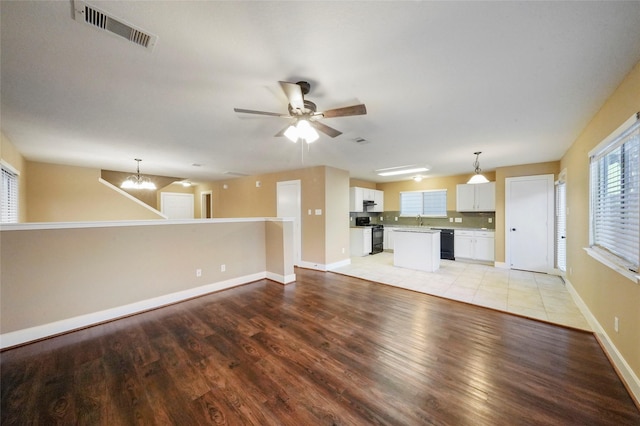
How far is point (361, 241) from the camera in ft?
22.4

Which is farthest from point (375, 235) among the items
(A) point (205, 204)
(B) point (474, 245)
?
(A) point (205, 204)

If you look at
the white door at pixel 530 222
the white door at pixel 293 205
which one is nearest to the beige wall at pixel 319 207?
the white door at pixel 293 205

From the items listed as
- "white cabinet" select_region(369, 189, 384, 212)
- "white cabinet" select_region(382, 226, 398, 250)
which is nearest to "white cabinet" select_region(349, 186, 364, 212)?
"white cabinet" select_region(369, 189, 384, 212)

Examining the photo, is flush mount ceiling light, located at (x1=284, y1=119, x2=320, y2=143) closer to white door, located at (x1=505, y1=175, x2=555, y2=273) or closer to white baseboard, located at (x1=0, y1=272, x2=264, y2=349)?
white baseboard, located at (x1=0, y1=272, x2=264, y2=349)

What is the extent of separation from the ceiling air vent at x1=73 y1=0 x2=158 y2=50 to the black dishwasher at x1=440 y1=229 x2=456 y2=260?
690 cm

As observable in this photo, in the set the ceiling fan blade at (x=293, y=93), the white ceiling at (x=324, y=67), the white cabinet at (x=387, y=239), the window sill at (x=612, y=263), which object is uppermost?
the white ceiling at (x=324, y=67)

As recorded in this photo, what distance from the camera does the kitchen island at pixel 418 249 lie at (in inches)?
197

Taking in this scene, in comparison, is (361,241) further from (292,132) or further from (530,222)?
(292,132)

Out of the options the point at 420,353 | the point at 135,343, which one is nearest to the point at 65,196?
the point at 135,343

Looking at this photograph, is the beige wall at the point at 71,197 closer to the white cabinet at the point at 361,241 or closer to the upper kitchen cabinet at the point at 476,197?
the white cabinet at the point at 361,241

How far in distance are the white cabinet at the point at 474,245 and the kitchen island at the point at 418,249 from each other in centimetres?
144

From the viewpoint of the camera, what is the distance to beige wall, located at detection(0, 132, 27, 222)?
3255 millimetres

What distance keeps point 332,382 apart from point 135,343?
6.89 feet

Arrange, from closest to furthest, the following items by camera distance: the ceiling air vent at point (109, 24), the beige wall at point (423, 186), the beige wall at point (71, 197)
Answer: the ceiling air vent at point (109, 24), the beige wall at point (71, 197), the beige wall at point (423, 186)
